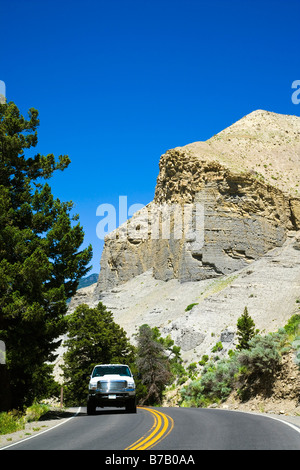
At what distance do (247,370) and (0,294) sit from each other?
13.0m

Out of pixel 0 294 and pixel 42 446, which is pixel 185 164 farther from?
pixel 42 446

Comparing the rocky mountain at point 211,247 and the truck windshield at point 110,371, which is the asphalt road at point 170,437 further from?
the rocky mountain at point 211,247

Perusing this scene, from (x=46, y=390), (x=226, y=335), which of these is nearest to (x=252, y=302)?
(x=226, y=335)

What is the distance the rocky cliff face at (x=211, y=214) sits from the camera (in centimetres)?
7781

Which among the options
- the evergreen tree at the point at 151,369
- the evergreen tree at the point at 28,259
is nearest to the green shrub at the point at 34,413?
the evergreen tree at the point at 28,259

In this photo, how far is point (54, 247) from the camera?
18516mm

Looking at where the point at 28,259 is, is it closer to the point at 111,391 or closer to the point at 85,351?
the point at 111,391

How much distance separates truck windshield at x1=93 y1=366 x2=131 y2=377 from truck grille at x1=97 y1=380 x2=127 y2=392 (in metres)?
0.93

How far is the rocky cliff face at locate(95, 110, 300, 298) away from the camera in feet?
255

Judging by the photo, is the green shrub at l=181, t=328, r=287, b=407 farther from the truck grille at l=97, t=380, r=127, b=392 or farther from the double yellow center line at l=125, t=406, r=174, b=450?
the double yellow center line at l=125, t=406, r=174, b=450

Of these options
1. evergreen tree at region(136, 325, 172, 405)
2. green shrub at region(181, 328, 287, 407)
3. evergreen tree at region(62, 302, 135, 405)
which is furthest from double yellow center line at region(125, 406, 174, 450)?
evergreen tree at region(136, 325, 172, 405)

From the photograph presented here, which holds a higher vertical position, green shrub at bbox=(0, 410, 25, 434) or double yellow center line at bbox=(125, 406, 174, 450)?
double yellow center line at bbox=(125, 406, 174, 450)

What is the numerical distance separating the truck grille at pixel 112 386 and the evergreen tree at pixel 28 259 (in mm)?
2796
